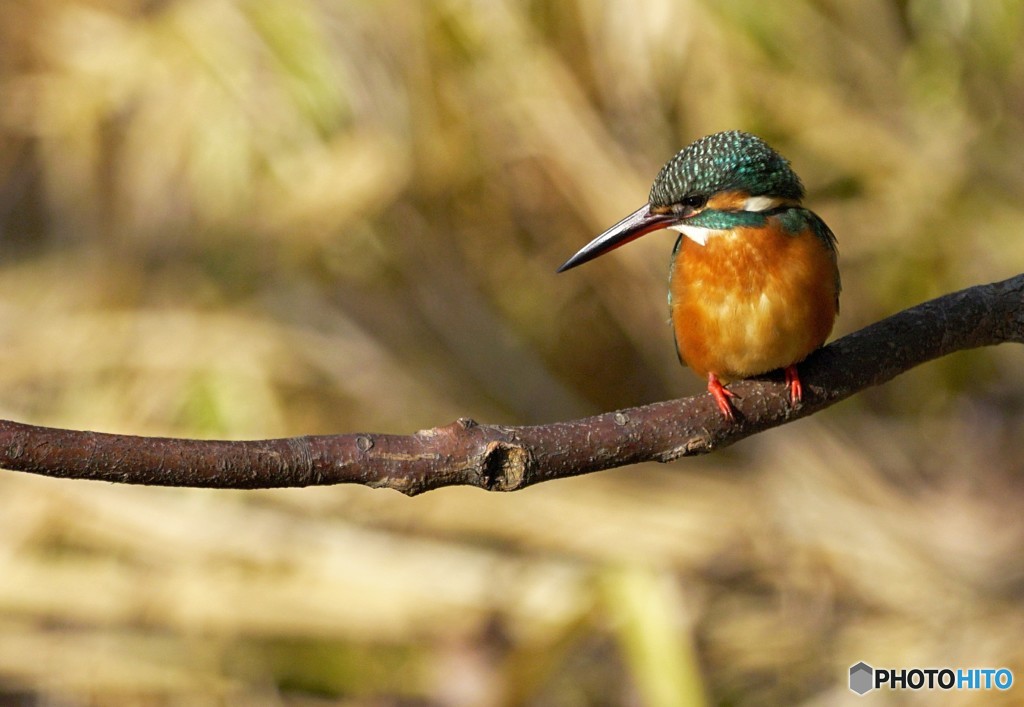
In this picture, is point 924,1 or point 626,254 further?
point 626,254

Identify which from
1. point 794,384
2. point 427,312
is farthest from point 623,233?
point 427,312

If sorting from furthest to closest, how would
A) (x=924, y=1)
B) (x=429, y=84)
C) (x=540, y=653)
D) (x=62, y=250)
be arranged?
(x=62, y=250)
(x=429, y=84)
(x=924, y=1)
(x=540, y=653)

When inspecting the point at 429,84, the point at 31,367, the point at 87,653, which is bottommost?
the point at 87,653

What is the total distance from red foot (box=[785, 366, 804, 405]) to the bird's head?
0.80ft

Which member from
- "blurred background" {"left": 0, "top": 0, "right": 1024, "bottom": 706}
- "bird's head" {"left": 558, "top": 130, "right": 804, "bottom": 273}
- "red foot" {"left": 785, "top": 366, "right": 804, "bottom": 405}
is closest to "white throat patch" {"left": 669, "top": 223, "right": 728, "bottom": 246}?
"bird's head" {"left": 558, "top": 130, "right": 804, "bottom": 273}

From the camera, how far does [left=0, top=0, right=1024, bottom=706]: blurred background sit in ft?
10.4

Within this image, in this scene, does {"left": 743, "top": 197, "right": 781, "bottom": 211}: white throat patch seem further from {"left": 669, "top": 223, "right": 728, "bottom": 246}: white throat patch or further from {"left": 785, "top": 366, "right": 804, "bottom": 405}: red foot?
{"left": 785, "top": 366, "right": 804, "bottom": 405}: red foot

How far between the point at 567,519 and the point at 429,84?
1.31 metres

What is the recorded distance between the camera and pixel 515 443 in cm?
113

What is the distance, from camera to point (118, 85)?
3.37 metres

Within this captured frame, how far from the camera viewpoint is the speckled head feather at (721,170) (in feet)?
5.41

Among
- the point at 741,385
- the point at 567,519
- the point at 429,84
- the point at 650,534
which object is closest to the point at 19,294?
the point at 429,84

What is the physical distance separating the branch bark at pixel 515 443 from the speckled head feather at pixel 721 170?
0.28m

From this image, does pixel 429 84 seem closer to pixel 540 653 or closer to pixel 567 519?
pixel 567 519
